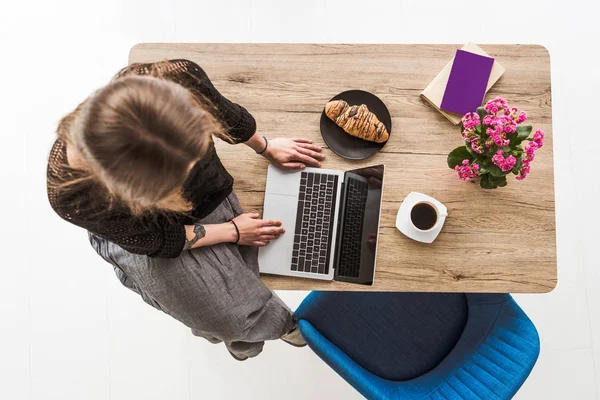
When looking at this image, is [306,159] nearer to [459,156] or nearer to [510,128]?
[459,156]

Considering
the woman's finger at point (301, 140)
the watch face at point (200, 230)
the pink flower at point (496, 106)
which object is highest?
the pink flower at point (496, 106)

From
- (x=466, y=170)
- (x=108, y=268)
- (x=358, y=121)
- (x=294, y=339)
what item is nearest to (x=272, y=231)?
(x=358, y=121)

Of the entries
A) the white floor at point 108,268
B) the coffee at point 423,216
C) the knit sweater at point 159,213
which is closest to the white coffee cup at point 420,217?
the coffee at point 423,216

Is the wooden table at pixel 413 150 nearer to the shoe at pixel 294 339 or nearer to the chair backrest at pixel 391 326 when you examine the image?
the chair backrest at pixel 391 326

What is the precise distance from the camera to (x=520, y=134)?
121 centimetres

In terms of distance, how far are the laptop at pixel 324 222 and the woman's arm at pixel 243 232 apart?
0.03m

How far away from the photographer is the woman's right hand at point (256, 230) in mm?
1363

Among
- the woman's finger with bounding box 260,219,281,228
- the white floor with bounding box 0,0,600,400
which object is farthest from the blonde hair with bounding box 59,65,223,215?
the white floor with bounding box 0,0,600,400

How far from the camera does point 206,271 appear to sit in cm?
134

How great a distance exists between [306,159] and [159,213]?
1.43 feet

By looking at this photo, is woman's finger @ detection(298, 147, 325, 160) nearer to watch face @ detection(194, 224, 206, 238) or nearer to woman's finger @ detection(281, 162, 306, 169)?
woman's finger @ detection(281, 162, 306, 169)
